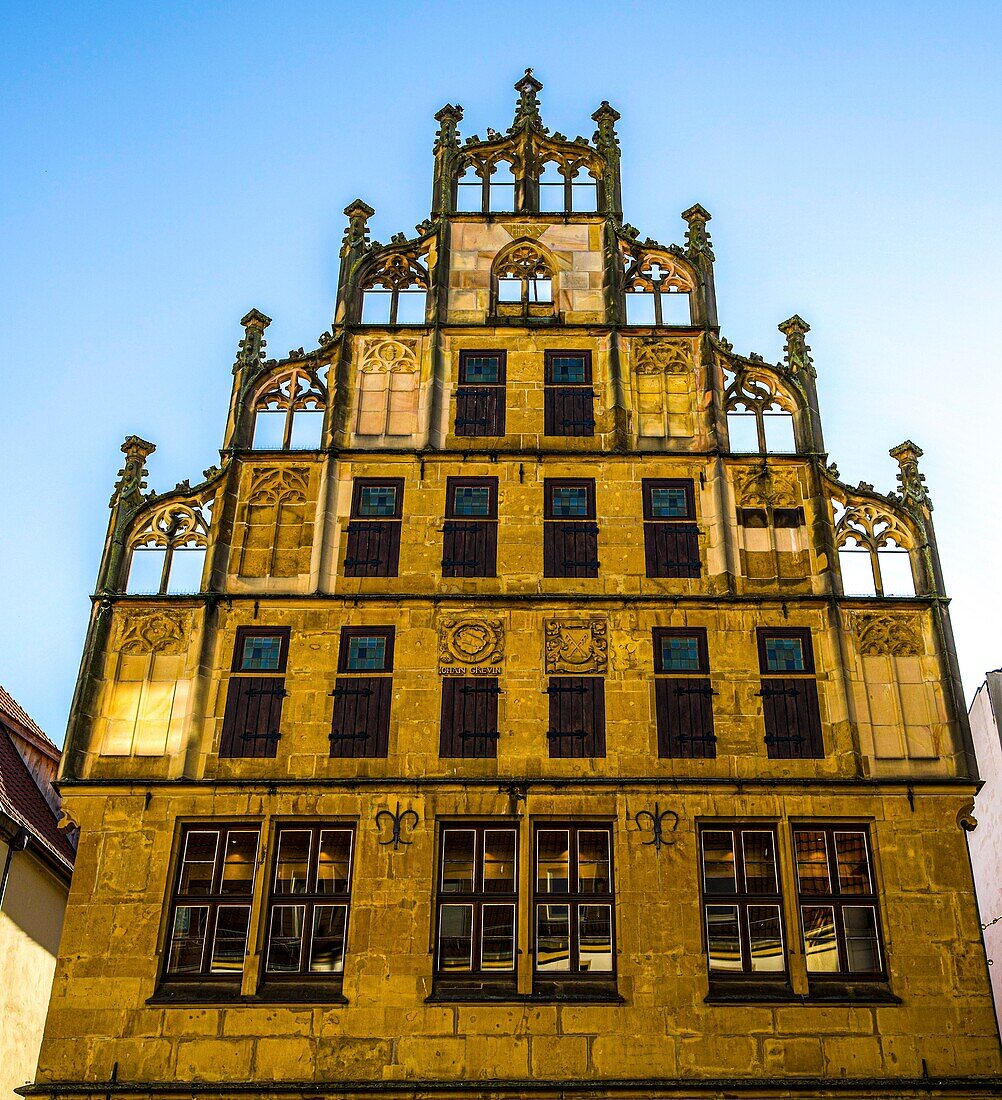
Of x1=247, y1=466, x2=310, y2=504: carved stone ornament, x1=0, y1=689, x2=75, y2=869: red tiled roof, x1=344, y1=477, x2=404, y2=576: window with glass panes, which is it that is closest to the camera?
x1=344, y1=477, x2=404, y2=576: window with glass panes

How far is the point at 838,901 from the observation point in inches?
701

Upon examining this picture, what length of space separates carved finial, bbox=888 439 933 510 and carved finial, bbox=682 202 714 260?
4682 millimetres

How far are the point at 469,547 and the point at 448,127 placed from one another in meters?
8.88

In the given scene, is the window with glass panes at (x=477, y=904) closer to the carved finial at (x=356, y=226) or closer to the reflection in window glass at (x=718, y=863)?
the reflection in window glass at (x=718, y=863)

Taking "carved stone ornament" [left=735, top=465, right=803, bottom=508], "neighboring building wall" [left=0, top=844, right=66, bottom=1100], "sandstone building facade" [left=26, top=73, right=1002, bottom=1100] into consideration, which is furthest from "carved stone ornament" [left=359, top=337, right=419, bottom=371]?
"neighboring building wall" [left=0, top=844, right=66, bottom=1100]

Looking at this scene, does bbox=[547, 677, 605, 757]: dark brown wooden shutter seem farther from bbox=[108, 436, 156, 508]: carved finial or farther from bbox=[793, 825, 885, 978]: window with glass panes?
bbox=[108, 436, 156, 508]: carved finial

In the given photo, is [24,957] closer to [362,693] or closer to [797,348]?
[362,693]

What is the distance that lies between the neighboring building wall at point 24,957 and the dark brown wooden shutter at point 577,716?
8.36 m

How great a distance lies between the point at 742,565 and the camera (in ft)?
66.0

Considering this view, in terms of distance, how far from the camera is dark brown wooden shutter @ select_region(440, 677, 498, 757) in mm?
18625

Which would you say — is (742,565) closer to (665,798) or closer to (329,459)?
(665,798)

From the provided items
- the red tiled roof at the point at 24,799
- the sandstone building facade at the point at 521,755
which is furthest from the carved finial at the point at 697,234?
the red tiled roof at the point at 24,799

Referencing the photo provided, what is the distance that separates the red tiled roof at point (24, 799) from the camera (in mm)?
21562

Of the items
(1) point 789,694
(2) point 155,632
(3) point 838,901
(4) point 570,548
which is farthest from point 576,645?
(2) point 155,632
